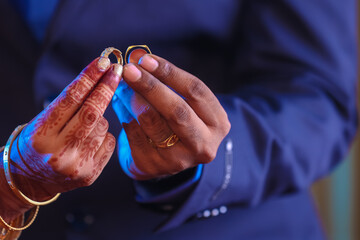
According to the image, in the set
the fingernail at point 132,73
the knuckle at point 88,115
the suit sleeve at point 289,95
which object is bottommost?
the suit sleeve at point 289,95

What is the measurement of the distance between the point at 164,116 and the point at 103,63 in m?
0.04

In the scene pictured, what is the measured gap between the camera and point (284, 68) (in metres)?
0.46

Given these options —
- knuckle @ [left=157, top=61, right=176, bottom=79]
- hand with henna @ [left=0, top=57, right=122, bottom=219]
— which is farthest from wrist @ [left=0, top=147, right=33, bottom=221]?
knuckle @ [left=157, top=61, right=176, bottom=79]

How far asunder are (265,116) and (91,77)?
232 millimetres

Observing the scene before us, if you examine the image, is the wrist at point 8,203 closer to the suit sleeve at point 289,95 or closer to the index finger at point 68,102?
the index finger at point 68,102

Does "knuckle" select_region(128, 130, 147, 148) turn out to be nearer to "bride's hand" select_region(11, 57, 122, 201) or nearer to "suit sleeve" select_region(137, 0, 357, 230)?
"bride's hand" select_region(11, 57, 122, 201)

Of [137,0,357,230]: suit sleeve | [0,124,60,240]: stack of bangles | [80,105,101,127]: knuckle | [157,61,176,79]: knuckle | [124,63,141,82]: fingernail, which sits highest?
[124,63,141,82]: fingernail

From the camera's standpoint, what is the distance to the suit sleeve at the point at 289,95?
1.20 ft

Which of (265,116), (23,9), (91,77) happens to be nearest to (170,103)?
(91,77)

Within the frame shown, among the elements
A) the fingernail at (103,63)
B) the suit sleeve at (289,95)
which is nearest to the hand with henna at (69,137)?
the fingernail at (103,63)

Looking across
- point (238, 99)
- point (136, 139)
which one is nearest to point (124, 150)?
point (136, 139)

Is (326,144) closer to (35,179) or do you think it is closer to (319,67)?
(319,67)

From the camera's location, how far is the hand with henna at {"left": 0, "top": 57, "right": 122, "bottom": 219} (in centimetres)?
20

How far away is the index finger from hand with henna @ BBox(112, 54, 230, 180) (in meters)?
0.02
